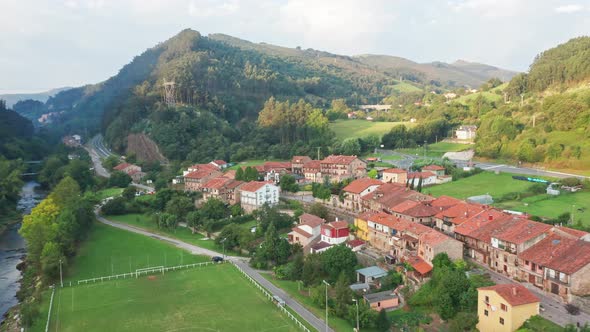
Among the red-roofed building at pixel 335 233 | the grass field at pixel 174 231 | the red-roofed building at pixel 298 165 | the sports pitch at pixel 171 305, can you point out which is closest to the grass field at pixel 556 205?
the red-roofed building at pixel 335 233

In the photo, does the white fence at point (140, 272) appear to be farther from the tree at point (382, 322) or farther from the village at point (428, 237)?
the tree at point (382, 322)

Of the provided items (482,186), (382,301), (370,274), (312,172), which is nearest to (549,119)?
(482,186)

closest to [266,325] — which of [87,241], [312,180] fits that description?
[87,241]

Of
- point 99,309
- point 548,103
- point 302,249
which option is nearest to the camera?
point 99,309

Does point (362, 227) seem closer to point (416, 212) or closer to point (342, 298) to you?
point (416, 212)

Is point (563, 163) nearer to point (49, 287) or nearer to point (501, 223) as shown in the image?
point (501, 223)

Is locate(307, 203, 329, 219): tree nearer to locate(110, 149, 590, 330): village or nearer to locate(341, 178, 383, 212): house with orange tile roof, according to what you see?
locate(110, 149, 590, 330): village

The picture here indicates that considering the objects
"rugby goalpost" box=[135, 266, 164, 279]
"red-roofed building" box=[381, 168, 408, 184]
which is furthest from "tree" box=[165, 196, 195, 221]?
"red-roofed building" box=[381, 168, 408, 184]
